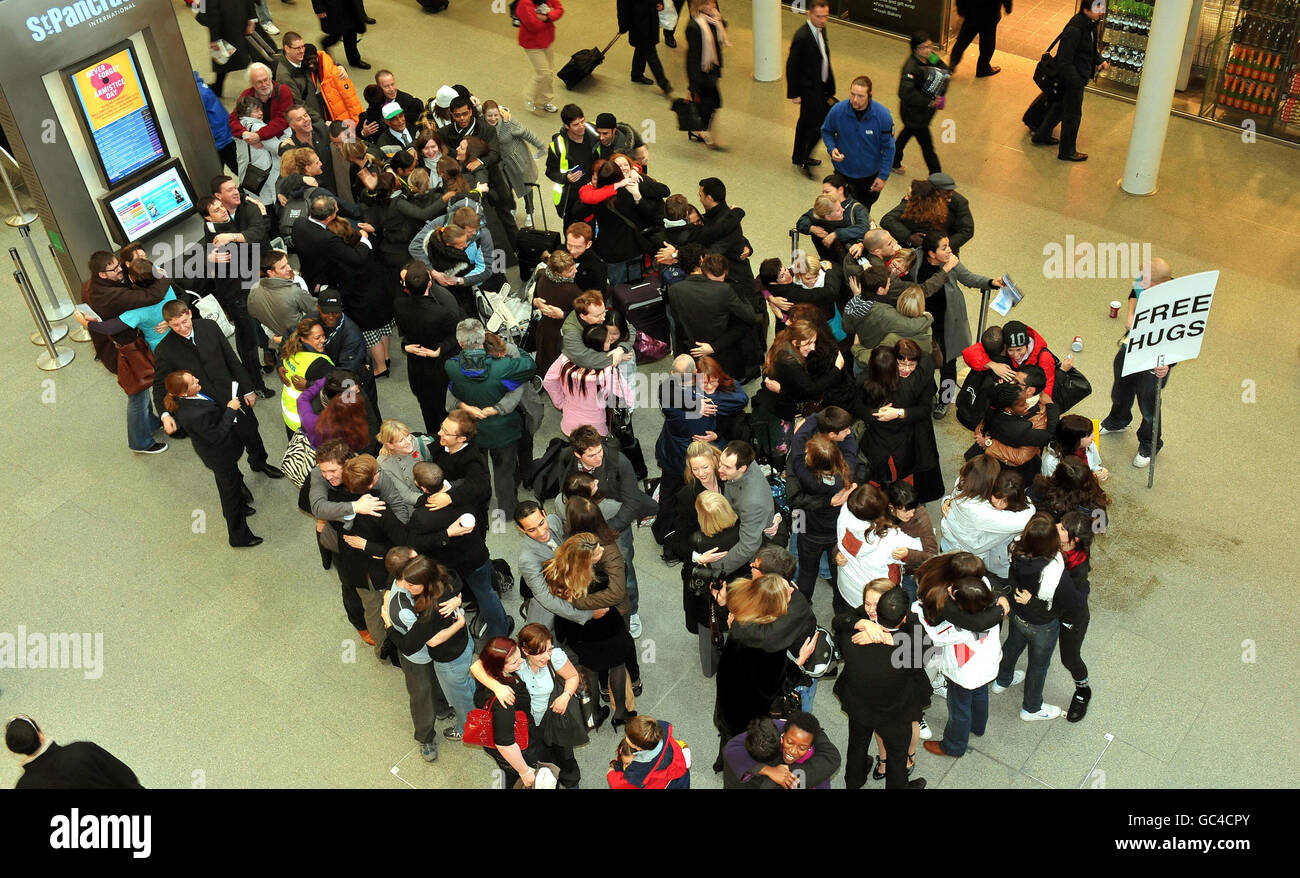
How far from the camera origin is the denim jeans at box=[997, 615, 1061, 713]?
6.02 metres

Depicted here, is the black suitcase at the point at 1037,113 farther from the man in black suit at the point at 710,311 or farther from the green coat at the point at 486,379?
the green coat at the point at 486,379

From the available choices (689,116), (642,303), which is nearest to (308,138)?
(642,303)

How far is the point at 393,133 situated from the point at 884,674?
21.3ft

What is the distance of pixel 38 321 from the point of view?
31.2ft

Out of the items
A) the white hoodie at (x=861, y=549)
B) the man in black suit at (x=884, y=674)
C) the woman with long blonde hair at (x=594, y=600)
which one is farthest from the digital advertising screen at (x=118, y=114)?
the man in black suit at (x=884, y=674)

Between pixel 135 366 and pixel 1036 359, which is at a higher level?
pixel 1036 359

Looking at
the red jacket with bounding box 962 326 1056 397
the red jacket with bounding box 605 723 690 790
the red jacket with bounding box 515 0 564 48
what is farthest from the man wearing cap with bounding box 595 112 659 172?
the red jacket with bounding box 605 723 690 790

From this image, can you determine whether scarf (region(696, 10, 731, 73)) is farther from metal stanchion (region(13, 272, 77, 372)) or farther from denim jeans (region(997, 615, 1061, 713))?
denim jeans (region(997, 615, 1061, 713))

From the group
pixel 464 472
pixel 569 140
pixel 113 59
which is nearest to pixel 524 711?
pixel 464 472

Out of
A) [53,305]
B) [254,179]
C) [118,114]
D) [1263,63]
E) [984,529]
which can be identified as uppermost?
[118,114]

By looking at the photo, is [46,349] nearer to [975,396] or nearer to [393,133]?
[393,133]

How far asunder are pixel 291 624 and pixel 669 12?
27.2ft

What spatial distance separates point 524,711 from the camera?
5.38 meters

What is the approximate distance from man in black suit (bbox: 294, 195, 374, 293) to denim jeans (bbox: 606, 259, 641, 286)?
5.80 feet
